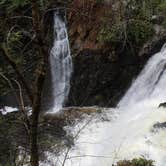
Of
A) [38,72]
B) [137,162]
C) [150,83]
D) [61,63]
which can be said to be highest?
[38,72]

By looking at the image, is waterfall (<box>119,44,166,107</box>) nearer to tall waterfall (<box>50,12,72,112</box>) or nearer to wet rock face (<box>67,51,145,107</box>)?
wet rock face (<box>67,51,145,107</box>)

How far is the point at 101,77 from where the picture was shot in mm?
12312

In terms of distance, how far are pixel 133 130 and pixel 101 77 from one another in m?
3.58

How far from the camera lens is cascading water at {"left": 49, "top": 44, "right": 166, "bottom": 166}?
8.05 m

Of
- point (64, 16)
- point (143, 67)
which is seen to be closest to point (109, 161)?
point (143, 67)

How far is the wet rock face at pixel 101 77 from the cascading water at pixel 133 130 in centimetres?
38

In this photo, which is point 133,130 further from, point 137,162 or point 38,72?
point 38,72

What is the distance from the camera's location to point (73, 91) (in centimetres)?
1277

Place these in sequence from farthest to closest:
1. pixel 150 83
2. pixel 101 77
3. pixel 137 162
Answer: pixel 101 77
pixel 150 83
pixel 137 162

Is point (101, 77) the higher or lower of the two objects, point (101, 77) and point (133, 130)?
the higher


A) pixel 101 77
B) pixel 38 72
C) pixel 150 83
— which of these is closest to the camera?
pixel 38 72

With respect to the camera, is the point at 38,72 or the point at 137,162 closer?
the point at 38,72

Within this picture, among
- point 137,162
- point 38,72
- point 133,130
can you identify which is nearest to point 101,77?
point 133,130

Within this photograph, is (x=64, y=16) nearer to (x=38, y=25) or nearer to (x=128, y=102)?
(x=128, y=102)
